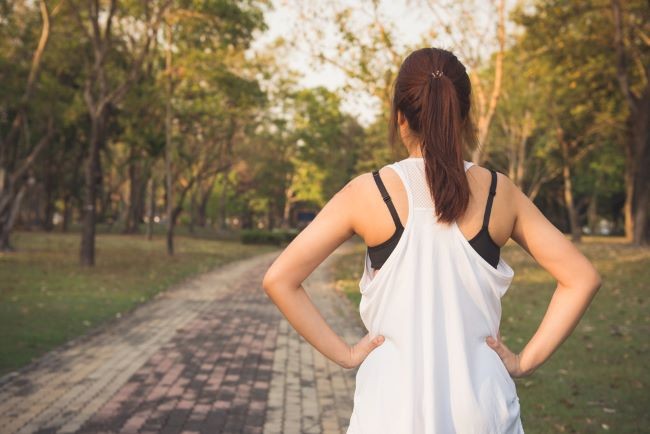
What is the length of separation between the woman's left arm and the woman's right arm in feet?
1.54

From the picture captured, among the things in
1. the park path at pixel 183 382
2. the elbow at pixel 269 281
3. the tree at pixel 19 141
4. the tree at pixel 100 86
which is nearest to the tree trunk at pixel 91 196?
the tree at pixel 100 86

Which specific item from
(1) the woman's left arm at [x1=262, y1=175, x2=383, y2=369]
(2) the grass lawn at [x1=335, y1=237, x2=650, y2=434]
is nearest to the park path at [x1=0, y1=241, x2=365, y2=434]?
(2) the grass lawn at [x1=335, y1=237, x2=650, y2=434]

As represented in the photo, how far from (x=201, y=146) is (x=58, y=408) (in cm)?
3481

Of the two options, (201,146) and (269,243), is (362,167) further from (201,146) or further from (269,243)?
(201,146)

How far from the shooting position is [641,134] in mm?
26750

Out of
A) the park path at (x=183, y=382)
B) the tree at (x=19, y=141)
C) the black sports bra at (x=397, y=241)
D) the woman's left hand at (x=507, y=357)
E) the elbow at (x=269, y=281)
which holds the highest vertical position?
the tree at (x=19, y=141)

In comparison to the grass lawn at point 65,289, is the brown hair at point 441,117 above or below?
above

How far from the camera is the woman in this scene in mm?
1959

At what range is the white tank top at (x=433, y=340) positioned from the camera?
1949 millimetres

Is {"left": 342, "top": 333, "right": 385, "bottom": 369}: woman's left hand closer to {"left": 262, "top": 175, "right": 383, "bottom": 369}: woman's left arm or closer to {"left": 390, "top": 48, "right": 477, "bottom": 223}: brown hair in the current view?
{"left": 262, "top": 175, "right": 383, "bottom": 369}: woman's left arm

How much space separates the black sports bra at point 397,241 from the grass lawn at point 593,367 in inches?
175

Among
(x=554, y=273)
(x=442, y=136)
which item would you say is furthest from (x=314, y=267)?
(x=554, y=273)

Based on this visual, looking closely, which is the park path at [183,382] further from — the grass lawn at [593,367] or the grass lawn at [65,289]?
the grass lawn at [593,367]

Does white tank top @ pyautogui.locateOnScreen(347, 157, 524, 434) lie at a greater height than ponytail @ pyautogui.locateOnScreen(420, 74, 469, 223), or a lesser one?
lesser
